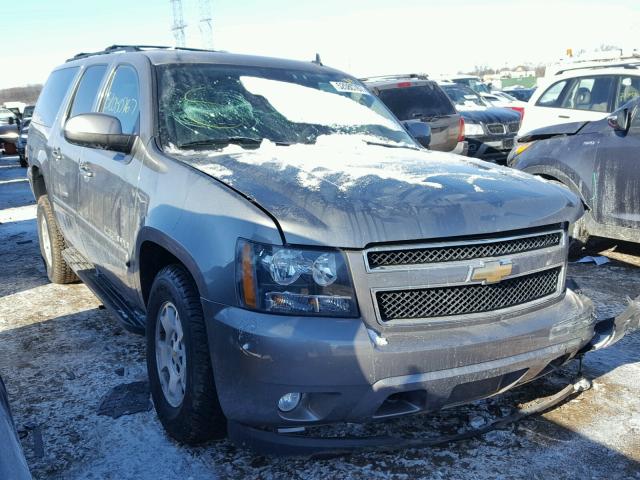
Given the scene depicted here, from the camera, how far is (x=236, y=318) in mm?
2428

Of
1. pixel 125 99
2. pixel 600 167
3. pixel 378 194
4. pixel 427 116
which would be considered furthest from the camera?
pixel 427 116

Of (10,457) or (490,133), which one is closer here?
(10,457)

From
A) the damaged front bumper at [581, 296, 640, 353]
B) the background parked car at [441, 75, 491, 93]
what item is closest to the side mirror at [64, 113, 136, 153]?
the damaged front bumper at [581, 296, 640, 353]

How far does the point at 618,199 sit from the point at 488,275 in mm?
3530

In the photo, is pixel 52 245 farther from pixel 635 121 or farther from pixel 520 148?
pixel 635 121

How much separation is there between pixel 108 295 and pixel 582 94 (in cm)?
750

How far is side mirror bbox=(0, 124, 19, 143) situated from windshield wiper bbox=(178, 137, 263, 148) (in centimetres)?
2069

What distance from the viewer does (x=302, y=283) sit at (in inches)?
95.1

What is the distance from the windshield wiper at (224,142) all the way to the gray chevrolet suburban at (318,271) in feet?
0.04

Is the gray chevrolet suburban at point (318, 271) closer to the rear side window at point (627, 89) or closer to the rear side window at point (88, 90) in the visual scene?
the rear side window at point (88, 90)

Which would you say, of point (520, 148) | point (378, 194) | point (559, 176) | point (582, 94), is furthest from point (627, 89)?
point (378, 194)

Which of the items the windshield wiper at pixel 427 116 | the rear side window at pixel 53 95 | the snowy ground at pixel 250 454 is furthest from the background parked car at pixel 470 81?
the snowy ground at pixel 250 454

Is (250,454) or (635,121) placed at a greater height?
(635,121)

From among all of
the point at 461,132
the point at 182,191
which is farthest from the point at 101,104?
the point at 461,132
